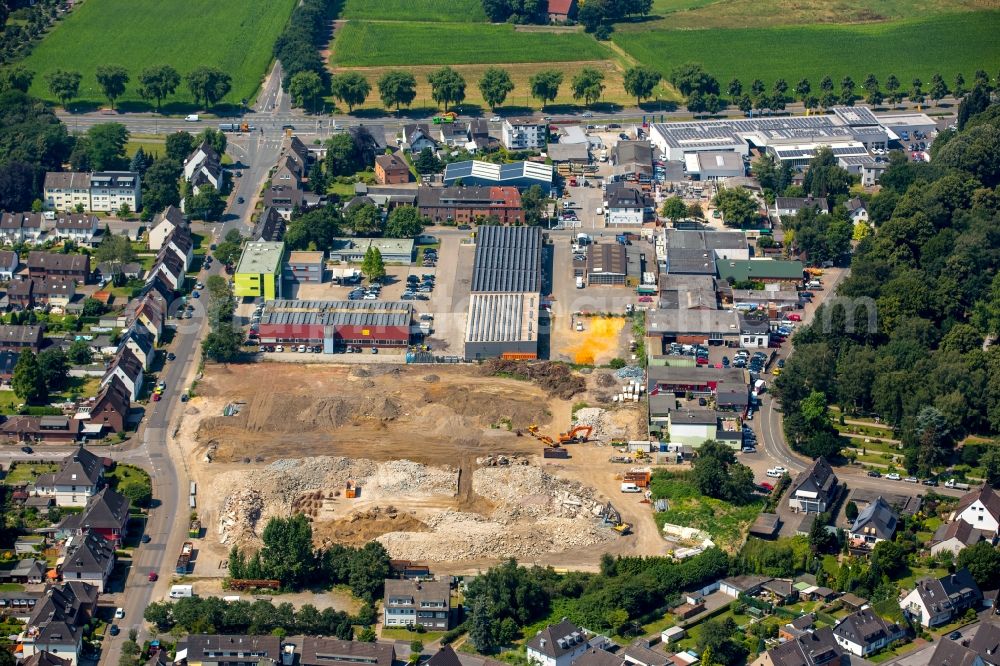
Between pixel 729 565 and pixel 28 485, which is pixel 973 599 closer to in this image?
pixel 729 565

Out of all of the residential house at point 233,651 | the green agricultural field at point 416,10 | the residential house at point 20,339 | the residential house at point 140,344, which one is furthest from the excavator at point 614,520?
the green agricultural field at point 416,10

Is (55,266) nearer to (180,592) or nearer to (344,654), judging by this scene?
(180,592)

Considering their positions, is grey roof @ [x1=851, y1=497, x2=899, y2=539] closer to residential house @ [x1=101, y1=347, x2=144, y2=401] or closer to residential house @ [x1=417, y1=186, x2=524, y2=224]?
residential house @ [x1=101, y1=347, x2=144, y2=401]

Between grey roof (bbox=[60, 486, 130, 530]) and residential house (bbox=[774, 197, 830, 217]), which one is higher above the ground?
residential house (bbox=[774, 197, 830, 217])

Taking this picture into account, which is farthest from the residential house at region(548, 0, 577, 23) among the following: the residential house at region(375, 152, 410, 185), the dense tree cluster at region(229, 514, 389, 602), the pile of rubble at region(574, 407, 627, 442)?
the dense tree cluster at region(229, 514, 389, 602)

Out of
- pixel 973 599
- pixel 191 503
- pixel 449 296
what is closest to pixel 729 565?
pixel 973 599

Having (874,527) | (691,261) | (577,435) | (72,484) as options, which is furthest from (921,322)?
(72,484)
